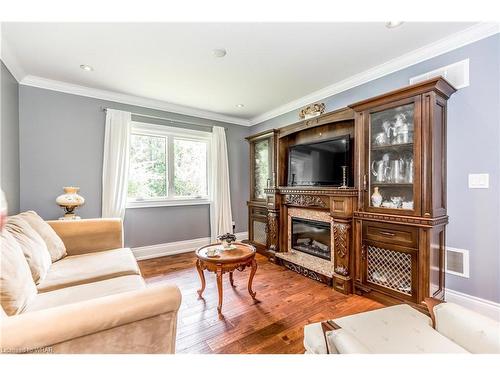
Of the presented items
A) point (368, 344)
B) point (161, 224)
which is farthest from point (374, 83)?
point (161, 224)

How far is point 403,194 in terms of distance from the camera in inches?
83.7

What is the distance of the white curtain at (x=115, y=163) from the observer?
3.12 m

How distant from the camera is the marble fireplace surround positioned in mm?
2609

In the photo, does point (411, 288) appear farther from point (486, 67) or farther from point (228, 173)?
point (228, 173)

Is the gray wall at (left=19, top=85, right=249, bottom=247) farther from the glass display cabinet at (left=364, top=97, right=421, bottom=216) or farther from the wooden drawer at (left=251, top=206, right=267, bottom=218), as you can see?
the glass display cabinet at (left=364, top=97, right=421, bottom=216)

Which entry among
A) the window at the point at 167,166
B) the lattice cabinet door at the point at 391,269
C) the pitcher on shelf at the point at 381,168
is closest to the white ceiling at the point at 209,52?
the window at the point at 167,166

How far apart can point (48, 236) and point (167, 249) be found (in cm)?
187

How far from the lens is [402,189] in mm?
2131

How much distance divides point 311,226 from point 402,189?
123 centimetres

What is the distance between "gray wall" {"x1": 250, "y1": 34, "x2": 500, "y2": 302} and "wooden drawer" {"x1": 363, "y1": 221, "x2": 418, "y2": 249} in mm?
403

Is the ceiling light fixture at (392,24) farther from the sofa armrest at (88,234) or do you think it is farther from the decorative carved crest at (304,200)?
the sofa armrest at (88,234)

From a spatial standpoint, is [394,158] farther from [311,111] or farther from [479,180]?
[311,111]

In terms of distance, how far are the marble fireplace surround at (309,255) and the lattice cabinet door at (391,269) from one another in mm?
405

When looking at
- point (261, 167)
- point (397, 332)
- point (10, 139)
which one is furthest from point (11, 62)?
point (397, 332)
